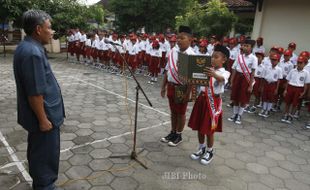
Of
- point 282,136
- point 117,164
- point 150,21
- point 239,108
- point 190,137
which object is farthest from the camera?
point 150,21

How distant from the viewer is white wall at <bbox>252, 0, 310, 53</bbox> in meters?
9.84

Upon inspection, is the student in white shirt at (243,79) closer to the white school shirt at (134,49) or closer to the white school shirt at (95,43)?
the white school shirt at (134,49)

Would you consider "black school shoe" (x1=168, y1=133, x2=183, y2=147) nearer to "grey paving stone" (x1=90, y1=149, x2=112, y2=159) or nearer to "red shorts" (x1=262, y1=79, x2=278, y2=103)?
"grey paving stone" (x1=90, y1=149, x2=112, y2=159)

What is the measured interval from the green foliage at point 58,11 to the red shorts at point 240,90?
12348mm

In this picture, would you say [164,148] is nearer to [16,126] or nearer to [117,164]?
[117,164]

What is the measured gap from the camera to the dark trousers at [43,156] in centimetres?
319

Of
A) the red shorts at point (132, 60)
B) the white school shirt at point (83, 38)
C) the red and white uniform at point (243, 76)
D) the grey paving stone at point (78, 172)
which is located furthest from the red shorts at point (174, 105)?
the white school shirt at point (83, 38)

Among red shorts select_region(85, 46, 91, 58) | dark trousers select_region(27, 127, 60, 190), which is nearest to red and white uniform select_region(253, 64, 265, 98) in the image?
dark trousers select_region(27, 127, 60, 190)

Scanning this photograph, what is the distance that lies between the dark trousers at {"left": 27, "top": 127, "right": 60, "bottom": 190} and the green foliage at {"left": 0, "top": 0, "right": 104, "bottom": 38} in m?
14.2

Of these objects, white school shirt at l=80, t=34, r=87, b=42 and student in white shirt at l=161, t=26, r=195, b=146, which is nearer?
student in white shirt at l=161, t=26, r=195, b=146

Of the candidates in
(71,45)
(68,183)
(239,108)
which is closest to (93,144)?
(68,183)

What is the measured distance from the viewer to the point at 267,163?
4812 millimetres

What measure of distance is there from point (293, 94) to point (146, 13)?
2334cm

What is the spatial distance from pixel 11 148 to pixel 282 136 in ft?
17.4
